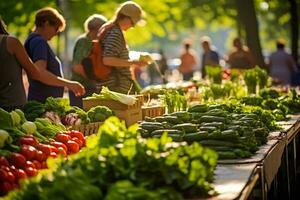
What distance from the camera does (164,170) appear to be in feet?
14.3

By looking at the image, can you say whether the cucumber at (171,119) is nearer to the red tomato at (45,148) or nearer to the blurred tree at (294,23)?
the red tomato at (45,148)

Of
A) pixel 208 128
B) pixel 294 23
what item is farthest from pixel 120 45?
pixel 294 23

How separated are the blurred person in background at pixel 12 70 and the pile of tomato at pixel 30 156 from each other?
139 cm

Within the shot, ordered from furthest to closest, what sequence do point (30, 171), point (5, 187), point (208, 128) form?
point (208, 128) < point (30, 171) < point (5, 187)

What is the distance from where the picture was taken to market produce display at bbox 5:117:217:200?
4.00 metres

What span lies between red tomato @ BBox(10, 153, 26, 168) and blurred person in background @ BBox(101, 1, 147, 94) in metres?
4.52

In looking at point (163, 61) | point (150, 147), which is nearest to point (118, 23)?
point (150, 147)

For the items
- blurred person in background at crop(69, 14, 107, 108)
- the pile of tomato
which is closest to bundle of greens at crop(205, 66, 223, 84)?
blurred person in background at crop(69, 14, 107, 108)

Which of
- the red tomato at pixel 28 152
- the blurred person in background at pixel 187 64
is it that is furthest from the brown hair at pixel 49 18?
the blurred person in background at pixel 187 64

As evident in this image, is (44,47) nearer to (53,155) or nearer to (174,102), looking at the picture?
(174,102)

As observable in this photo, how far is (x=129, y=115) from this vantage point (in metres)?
8.23

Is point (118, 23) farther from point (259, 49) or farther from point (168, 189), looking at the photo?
point (259, 49)

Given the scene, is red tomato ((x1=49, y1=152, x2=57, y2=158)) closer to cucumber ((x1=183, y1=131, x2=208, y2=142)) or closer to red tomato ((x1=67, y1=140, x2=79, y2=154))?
red tomato ((x1=67, y1=140, x2=79, y2=154))

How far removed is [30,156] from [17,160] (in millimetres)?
181
